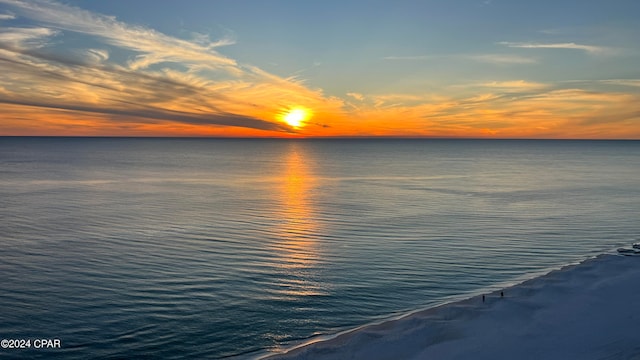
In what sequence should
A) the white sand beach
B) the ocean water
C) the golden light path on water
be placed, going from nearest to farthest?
the white sand beach, the ocean water, the golden light path on water

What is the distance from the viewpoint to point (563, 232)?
56281 millimetres

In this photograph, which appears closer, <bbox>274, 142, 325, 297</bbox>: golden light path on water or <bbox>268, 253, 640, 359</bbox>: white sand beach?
<bbox>268, 253, 640, 359</bbox>: white sand beach

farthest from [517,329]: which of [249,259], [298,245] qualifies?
[298,245]

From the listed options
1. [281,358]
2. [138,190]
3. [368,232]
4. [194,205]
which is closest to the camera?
[281,358]

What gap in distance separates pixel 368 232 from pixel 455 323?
93.0ft

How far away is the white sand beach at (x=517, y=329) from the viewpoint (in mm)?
23172

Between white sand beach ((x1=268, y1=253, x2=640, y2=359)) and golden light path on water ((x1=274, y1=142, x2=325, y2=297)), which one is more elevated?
golden light path on water ((x1=274, y1=142, x2=325, y2=297))

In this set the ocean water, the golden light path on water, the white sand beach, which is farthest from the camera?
the golden light path on water

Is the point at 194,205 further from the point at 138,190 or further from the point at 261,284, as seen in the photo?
the point at 261,284

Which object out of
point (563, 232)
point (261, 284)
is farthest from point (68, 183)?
point (563, 232)

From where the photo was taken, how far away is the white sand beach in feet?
76.0

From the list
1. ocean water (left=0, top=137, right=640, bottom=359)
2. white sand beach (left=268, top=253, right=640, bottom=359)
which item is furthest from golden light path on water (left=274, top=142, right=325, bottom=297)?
white sand beach (left=268, top=253, right=640, bottom=359)

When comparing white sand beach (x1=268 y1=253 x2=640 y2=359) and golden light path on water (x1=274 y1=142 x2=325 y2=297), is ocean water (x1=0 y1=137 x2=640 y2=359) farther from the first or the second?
white sand beach (x1=268 y1=253 x2=640 y2=359)

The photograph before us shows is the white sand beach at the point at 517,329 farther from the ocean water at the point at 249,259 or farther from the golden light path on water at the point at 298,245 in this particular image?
the golden light path on water at the point at 298,245
